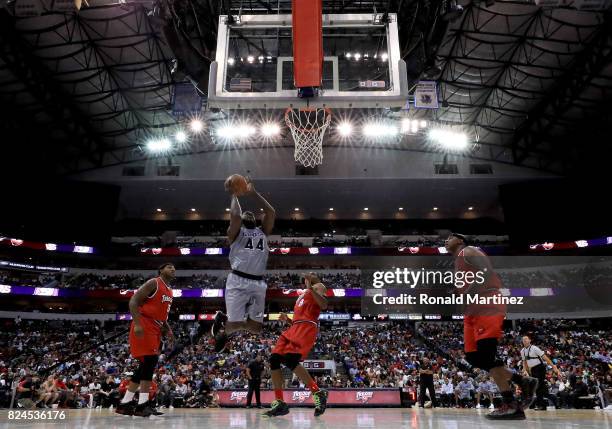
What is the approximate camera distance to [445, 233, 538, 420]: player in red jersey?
15.9 feet

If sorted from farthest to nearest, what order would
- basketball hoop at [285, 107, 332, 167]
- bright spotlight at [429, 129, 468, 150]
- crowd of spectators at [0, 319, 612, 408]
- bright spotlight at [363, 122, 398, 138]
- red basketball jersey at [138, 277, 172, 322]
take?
bright spotlight at [429, 129, 468, 150], bright spotlight at [363, 122, 398, 138], crowd of spectators at [0, 319, 612, 408], basketball hoop at [285, 107, 332, 167], red basketball jersey at [138, 277, 172, 322]

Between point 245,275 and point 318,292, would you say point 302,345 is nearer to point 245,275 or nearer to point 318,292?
point 318,292

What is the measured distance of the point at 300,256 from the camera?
106 ft

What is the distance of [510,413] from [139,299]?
14.1 feet

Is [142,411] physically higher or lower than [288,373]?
lower

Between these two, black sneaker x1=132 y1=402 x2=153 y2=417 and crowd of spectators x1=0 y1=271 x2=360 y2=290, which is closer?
black sneaker x1=132 y1=402 x2=153 y2=417

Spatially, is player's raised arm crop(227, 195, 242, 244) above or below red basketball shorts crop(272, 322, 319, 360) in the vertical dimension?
above

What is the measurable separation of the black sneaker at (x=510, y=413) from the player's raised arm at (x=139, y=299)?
13.0ft

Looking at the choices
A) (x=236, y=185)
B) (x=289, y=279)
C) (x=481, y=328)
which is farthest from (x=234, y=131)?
(x=481, y=328)

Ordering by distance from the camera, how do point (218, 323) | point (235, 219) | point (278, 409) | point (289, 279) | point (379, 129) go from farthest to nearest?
point (289, 279) < point (379, 129) < point (218, 323) < point (278, 409) < point (235, 219)

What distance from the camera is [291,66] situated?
7.65 m

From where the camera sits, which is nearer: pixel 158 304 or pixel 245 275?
pixel 245 275

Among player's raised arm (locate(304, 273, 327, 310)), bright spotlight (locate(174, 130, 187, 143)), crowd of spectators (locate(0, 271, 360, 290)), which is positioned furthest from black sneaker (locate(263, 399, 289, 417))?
crowd of spectators (locate(0, 271, 360, 290))

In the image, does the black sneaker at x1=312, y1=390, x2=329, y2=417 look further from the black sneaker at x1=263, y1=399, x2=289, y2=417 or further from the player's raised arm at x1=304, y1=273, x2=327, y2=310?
the player's raised arm at x1=304, y1=273, x2=327, y2=310
